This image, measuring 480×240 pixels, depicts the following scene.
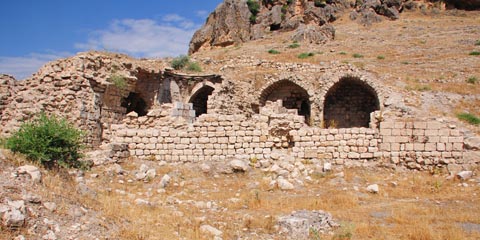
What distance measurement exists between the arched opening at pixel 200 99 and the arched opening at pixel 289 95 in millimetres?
2879

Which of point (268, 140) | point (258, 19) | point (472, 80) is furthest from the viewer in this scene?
point (258, 19)

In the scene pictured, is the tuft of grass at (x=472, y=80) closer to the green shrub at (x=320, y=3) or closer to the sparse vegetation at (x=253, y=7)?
the green shrub at (x=320, y=3)

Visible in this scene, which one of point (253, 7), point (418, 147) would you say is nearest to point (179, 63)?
point (418, 147)

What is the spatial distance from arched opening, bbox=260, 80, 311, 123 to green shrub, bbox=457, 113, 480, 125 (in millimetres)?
7337

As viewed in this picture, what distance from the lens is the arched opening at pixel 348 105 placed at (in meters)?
20.9

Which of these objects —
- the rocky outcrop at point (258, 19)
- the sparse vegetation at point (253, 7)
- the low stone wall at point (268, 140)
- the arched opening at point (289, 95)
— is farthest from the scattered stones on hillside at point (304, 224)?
the sparse vegetation at point (253, 7)

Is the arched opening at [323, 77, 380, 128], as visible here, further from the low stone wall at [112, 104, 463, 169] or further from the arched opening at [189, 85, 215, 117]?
the low stone wall at [112, 104, 463, 169]

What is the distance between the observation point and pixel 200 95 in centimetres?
2159

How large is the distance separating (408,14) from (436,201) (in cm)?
4075

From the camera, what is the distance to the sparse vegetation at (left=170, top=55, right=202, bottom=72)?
22.8 metres

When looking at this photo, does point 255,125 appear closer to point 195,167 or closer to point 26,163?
point 195,167

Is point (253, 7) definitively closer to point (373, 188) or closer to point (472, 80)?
point (472, 80)

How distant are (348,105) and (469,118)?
→ 21.0 feet

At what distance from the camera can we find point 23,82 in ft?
40.7
